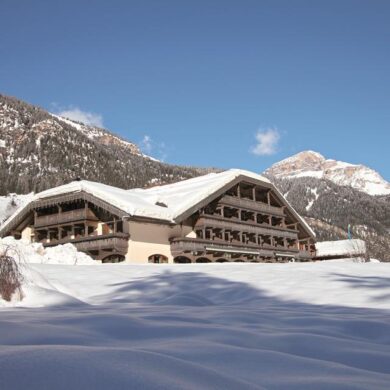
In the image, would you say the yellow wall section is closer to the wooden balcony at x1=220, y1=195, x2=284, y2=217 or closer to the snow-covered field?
the wooden balcony at x1=220, y1=195, x2=284, y2=217

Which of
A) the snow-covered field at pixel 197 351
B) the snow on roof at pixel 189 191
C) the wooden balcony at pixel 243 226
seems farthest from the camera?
the wooden balcony at pixel 243 226

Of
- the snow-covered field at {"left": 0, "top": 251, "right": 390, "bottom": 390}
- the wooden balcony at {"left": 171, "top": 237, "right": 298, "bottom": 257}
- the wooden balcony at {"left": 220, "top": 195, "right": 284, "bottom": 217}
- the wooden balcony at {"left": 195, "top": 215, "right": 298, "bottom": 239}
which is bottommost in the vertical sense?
the snow-covered field at {"left": 0, "top": 251, "right": 390, "bottom": 390}

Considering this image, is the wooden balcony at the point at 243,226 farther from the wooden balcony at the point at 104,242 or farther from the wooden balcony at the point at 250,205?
the wooden balcony at the point at 104,242

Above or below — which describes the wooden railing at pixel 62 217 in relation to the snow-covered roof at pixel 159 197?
below

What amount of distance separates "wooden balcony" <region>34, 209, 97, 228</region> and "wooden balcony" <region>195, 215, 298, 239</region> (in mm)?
7019

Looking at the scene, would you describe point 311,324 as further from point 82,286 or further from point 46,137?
point 46,137

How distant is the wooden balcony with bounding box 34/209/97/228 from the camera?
92.1 ft

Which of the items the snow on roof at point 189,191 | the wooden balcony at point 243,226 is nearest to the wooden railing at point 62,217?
the snow on roof at point 189,191

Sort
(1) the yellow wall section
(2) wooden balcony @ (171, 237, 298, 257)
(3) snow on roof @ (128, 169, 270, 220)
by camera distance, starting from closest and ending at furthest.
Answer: (1) the yellow wall section, (2) wooden balcony @ (171, 237, 298, 257), (3) snow on roof @ (128, 169, 270, 220)

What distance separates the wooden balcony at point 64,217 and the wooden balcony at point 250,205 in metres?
9.66

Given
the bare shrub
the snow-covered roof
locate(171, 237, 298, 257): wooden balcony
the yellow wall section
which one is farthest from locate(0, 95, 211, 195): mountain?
the bare shrub

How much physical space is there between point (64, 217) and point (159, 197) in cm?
597

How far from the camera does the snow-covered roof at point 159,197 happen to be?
26203mm

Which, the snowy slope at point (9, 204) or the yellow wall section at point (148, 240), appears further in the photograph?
the snowy slope at point (9, 204)
